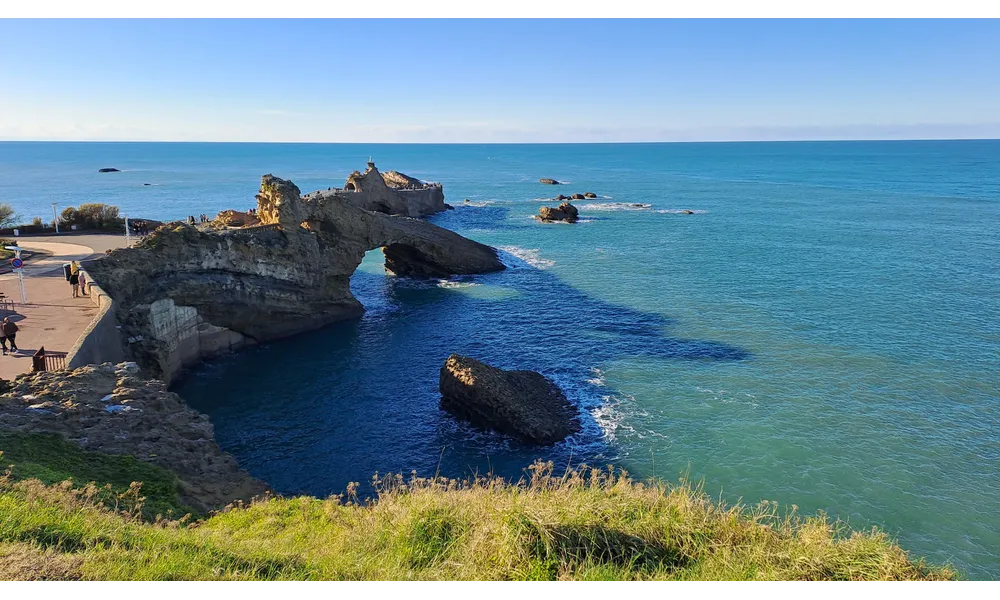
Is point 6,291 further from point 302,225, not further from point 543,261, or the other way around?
point 543,261

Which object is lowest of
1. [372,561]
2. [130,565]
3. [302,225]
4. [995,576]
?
[995,576]

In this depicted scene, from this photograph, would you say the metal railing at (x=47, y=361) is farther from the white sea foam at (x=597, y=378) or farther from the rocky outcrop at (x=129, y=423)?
the white sea foam at (x=597, y=378)

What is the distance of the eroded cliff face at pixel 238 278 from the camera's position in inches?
1138

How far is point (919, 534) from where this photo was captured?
18.5 m

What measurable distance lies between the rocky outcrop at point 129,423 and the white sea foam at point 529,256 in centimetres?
3858

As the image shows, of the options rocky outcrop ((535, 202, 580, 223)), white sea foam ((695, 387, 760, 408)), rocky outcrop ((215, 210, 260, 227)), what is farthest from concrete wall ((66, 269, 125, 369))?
rocky outcrop ((535, 202, 580, 223))

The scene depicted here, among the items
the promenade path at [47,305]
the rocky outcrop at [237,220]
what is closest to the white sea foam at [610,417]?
the promenade path at [47,305]

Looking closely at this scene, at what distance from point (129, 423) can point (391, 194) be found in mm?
64428

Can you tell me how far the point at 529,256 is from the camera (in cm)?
6012

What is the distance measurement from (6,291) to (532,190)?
4207 inches

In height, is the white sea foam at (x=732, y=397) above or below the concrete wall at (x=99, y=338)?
below

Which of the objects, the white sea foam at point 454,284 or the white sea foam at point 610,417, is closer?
the white sea foam at point 610,417

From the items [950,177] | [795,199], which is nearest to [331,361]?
[795,199]

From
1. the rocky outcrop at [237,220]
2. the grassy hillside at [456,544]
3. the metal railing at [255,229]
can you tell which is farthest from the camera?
the rocky outcrop at [237,220]
